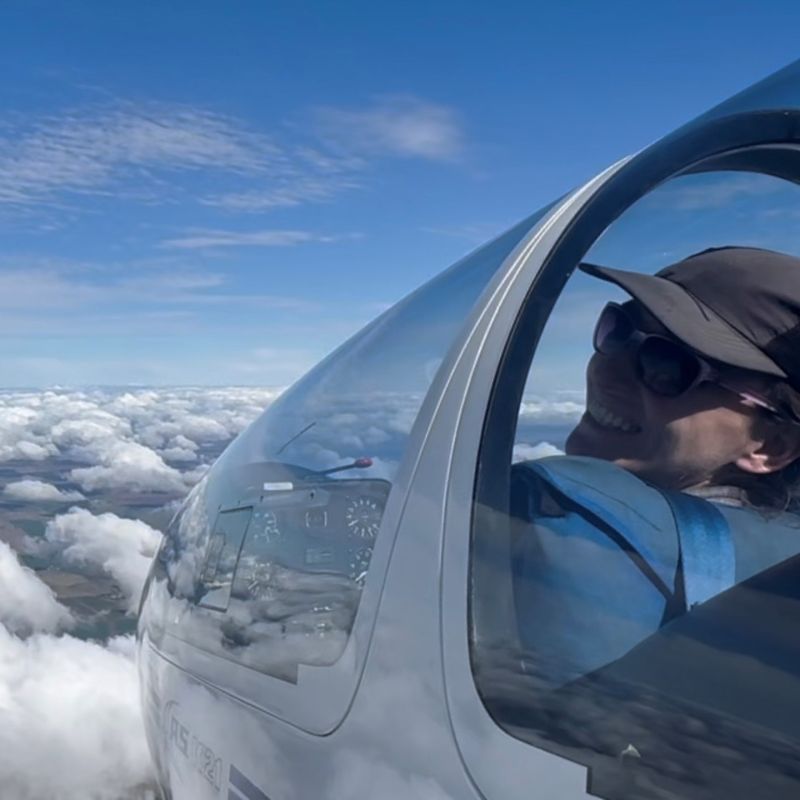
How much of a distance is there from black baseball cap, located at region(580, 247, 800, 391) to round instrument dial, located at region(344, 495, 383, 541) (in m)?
0.62

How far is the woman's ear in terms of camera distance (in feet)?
4.78

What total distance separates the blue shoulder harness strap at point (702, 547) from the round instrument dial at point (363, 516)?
1.82ft

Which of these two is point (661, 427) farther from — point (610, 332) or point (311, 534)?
point (311, 534)

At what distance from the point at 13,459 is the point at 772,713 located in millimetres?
88391

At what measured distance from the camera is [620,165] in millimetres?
1758

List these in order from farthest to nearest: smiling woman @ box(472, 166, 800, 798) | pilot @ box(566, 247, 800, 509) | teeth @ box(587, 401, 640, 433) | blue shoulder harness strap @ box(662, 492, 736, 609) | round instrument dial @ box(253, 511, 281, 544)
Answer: round instrument dial @ box(253, 511, 281, 544) < teeth @ box(587, 401, 640, 433) < pilot @ box(566, 247, 800, 509) < blue shoulder harness strap @ box(662, 492, 736, 609) < smiling woman @ box(472, 166, 800, 798)

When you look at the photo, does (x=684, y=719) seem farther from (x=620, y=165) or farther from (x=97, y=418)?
(x=97, y=418)

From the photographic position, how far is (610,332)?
63.8 inches

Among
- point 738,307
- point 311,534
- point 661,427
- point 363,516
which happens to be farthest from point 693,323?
point 311,534

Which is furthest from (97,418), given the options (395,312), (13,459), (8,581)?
(395,312)

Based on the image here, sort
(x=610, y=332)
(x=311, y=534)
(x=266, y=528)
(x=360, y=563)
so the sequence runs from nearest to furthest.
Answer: (x=610, y=332) < (x=360, y=563) < (x=311, y=534) < (x=266, y=528)

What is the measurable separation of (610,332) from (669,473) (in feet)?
0.90

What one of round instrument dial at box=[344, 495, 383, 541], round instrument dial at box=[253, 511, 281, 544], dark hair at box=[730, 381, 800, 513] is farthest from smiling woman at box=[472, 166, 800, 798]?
round instrument dial at box=[253, 511, 281, 544]

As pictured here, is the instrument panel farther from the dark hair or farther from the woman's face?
the dark hair
